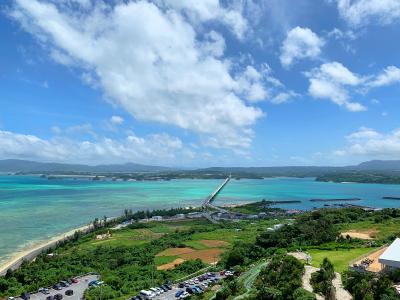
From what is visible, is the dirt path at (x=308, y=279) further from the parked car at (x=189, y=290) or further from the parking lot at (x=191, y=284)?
the parked car at (x=189, y=290)

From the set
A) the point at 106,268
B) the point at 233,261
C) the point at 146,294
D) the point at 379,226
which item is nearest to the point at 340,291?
the point at 146,294

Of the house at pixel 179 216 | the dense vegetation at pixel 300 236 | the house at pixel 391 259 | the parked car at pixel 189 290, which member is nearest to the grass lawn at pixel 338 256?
the house at pixel 391 259

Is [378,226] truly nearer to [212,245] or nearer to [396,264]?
[212,245]

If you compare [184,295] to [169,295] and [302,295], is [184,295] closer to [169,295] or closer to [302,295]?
[169,295]

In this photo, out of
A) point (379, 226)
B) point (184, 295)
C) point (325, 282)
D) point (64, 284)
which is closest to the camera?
point (325, 282)

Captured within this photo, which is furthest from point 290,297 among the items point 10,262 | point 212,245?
point 10,262

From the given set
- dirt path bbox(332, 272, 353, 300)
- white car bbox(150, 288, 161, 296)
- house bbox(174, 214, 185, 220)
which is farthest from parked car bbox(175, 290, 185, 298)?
house bbox(174, 214, 185, 220)
